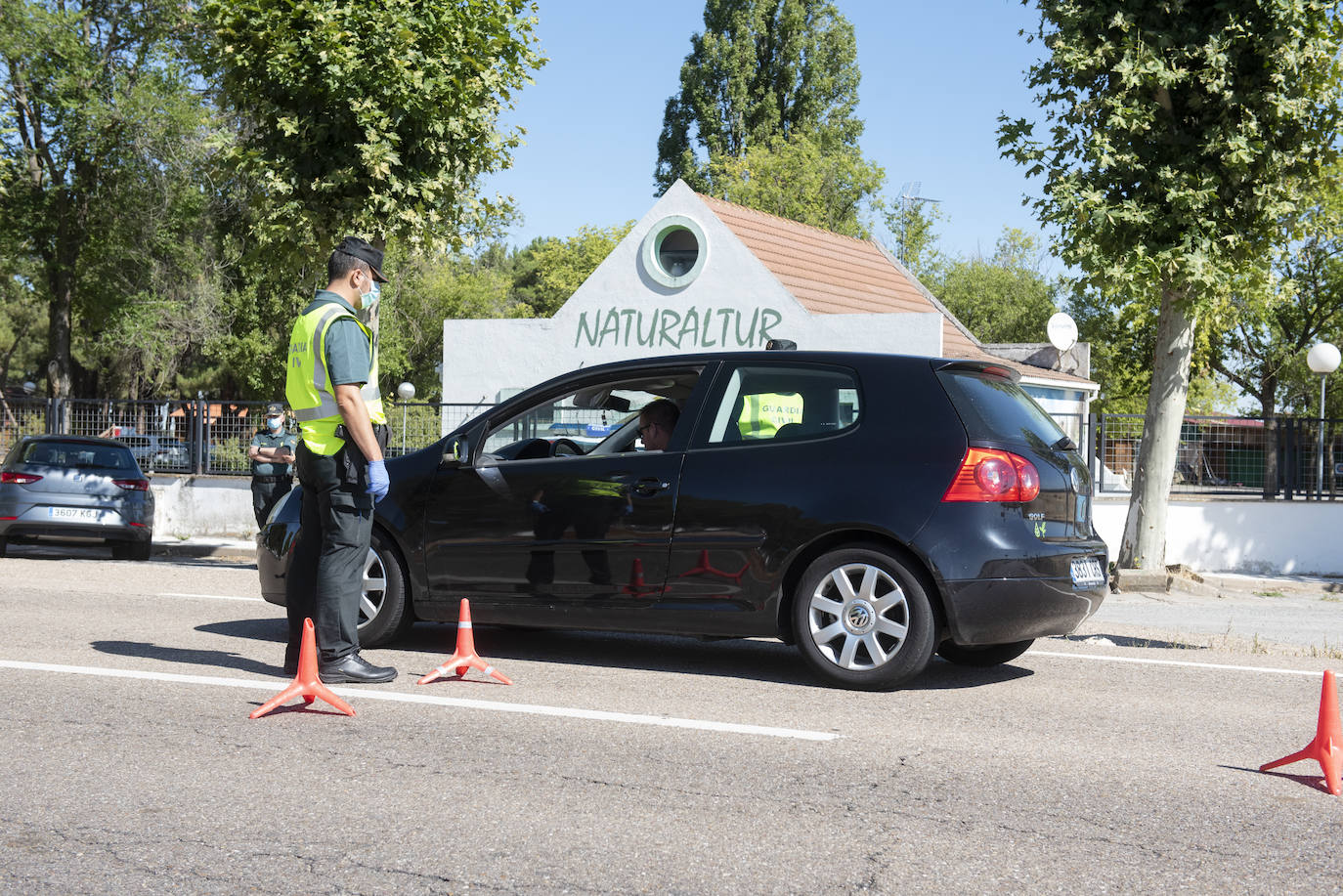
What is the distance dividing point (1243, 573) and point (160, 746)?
46.1 feet

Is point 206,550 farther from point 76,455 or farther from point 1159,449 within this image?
point 1159,449

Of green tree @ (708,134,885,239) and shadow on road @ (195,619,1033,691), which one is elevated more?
green tree @ (708,134,885,239)

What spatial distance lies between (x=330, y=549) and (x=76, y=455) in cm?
1063

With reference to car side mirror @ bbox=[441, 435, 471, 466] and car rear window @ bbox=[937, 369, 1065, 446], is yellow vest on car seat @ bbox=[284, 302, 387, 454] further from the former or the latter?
car rear window @ bbox=[937, 369, 1065, 446]

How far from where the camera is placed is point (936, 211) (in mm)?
63062

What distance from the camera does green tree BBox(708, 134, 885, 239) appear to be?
53562 millimetres

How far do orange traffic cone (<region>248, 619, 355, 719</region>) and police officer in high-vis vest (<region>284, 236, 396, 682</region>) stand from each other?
12.4 inches

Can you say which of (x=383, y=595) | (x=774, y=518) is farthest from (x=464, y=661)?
(x=774, y=518)

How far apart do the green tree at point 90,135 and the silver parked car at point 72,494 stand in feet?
49.8

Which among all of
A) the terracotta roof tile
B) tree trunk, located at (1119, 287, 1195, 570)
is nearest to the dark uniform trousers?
tree trunk, located at (1119, 287, 1195, 570)

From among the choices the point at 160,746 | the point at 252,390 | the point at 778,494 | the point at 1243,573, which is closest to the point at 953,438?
the point at 778,494

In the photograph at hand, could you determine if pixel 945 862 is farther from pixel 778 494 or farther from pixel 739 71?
pixel 739 71

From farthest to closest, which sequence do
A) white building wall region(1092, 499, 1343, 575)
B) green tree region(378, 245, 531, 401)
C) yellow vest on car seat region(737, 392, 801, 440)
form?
green tree region(378, 245, 531, 401)
white building wall region(1092, 499, 1343, 575)
yellow vest on car seat region(737, 392, 801, 440)

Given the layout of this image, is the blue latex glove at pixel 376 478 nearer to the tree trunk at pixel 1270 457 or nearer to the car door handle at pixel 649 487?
the car door handle at pixel 649 487
